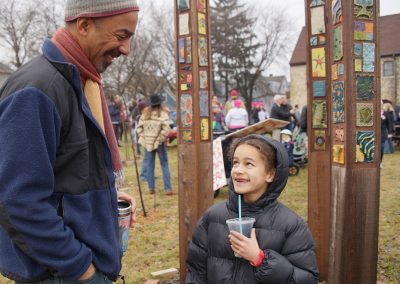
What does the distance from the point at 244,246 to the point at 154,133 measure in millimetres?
5821

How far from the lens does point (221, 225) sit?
93.7 inches

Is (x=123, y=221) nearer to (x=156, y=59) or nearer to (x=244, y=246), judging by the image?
(x=244, y=246)

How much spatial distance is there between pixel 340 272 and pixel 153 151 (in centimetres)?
514

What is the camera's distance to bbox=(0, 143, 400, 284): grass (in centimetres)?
444

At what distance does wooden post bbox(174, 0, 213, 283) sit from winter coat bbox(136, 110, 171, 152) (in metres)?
3.77

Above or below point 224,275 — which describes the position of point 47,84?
above

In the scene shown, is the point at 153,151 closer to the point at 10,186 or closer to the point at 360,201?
the point at 360,201

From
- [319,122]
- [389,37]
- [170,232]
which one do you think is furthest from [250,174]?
[389,37]

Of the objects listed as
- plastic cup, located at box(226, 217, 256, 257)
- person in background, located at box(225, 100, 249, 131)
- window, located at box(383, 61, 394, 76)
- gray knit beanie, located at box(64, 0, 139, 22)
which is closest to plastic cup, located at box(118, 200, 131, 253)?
plastic cup, located at box(226, 217, 256, 257)

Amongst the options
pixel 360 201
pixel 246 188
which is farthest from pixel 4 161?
pixel 360 201

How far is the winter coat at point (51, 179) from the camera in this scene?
4.51 ft

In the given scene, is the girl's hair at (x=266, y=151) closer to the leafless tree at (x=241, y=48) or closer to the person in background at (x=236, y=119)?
the person in background at (x=236, y=119)

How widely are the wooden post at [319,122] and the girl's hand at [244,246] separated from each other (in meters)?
1.84

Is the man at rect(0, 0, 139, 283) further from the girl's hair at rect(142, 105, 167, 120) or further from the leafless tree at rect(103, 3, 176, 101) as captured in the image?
the leafless tree at rect(103, 3, 176, 101)
